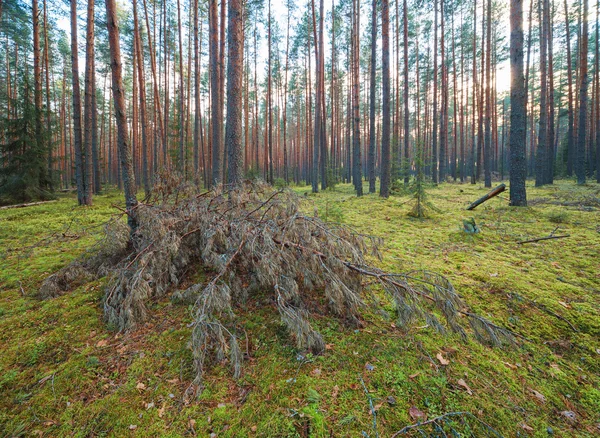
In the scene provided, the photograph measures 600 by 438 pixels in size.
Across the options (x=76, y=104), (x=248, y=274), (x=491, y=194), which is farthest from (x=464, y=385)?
(x=76, y=104)

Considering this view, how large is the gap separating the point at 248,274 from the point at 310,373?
4.50ft

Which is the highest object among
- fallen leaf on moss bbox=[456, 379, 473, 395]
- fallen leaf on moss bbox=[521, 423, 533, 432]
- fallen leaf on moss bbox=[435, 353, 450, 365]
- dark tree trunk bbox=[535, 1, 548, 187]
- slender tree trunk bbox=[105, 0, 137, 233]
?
dark tree trunk bbox=[535, 1, 548, 187]

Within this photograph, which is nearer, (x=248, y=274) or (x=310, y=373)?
(x=310, y=373)

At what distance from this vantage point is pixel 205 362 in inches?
82.4

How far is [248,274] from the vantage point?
300 cm

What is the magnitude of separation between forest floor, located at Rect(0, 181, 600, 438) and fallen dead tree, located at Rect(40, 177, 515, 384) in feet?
Answer: 0.64

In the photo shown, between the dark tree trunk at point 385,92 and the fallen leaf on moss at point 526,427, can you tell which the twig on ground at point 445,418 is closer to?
the fallen leaf on moss at point 526,427

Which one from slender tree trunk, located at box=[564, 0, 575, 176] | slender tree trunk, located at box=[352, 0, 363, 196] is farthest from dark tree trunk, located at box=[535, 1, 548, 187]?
slender tree trunk, located at box=[352, 0, 363, 196]

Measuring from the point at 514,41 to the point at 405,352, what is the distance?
10.8 m

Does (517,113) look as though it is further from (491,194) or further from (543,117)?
(543,117)

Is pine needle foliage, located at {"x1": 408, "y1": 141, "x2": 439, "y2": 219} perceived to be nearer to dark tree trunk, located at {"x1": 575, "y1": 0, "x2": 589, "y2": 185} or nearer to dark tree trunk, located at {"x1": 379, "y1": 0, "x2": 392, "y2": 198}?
dark tree trunk, located at {"x1": 379, "y1": 0, "x2": 392, "y2": 198}

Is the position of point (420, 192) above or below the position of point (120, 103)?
below

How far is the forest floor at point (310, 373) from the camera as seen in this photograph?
165 cm

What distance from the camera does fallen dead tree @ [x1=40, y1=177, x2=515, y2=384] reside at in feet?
6.81
